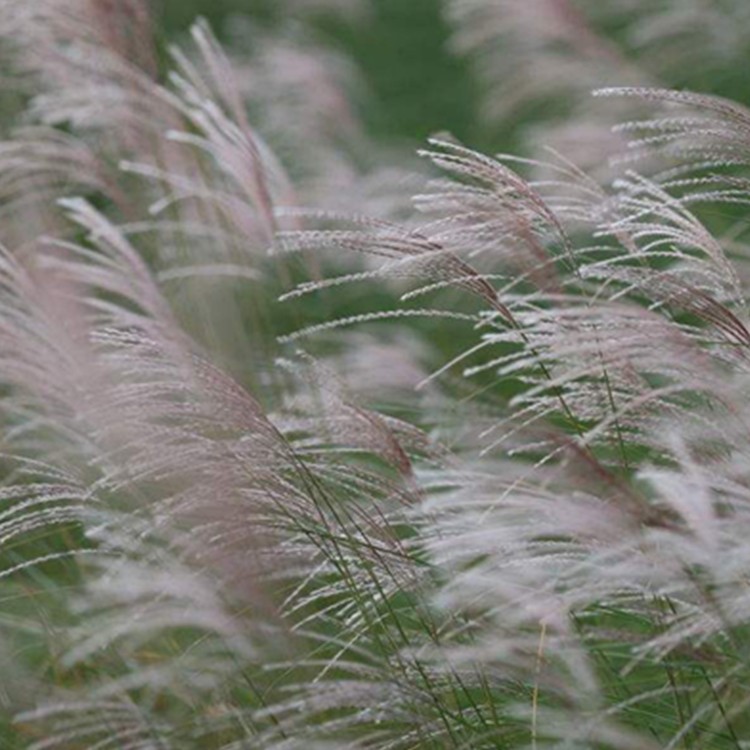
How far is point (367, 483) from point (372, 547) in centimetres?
15

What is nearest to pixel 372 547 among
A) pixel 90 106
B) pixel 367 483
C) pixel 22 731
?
pixel 367 483

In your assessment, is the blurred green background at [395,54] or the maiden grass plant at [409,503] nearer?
the maiden grass plant at [409,503]

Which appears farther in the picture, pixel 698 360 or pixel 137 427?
pixel 137 427

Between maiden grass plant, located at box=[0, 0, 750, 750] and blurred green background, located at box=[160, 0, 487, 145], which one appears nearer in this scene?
maiden grass plant, located at box=[0, 0, 750, 750]

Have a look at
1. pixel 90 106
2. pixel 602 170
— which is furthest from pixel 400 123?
pixel 90 106

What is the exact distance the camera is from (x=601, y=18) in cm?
756

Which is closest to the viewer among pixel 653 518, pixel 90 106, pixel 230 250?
pixel 653 518

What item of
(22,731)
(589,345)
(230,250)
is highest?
(589,345)

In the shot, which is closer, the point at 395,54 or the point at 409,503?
the point at 409,503

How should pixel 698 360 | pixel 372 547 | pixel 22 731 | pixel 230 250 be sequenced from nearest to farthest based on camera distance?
pixel 698 360
pixel 372 547
pixel 22 731
pixel 230 250

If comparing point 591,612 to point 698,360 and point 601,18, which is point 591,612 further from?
point 601,18

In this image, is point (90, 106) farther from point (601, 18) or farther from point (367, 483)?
point (601, 18)

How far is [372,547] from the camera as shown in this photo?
2.33 m

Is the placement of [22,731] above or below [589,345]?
below
